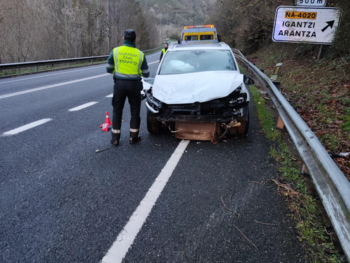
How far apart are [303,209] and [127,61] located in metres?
3.47

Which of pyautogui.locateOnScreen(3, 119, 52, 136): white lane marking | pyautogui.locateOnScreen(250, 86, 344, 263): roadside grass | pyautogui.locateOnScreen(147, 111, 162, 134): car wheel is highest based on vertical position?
pyautogui.locateOnScreen(147, 111, 162, 134): car wheel

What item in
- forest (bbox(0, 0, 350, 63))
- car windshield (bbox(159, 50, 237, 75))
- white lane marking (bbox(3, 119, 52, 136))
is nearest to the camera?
white lane marking (bbox(3, 119, 52, 136))

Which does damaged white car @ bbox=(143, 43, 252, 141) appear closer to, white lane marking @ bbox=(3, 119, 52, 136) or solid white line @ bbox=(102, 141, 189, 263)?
solid white line @ bbox=(102, 141, 189, 263)

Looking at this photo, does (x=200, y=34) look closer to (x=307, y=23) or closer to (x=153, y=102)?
(x=307, y=23)

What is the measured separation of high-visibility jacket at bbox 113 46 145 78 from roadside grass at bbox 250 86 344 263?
2748mm

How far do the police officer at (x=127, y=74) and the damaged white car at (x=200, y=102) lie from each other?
1.06 ft

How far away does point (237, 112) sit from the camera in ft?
14.5

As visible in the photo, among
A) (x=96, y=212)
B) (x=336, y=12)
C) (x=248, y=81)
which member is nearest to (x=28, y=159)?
(x=96, y=212)

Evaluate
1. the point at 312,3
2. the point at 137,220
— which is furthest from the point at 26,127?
the point at 312,3

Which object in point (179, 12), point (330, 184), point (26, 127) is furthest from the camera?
point (179, 12)

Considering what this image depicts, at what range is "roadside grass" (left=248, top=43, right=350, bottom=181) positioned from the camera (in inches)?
183

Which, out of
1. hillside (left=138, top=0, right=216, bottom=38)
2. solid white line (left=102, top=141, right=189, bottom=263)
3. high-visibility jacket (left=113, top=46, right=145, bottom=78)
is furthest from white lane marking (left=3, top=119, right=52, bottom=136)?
hillside (left=138, top=0, right=216, bottom=38)

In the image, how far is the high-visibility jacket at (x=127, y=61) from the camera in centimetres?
443

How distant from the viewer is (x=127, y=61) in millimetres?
4465
